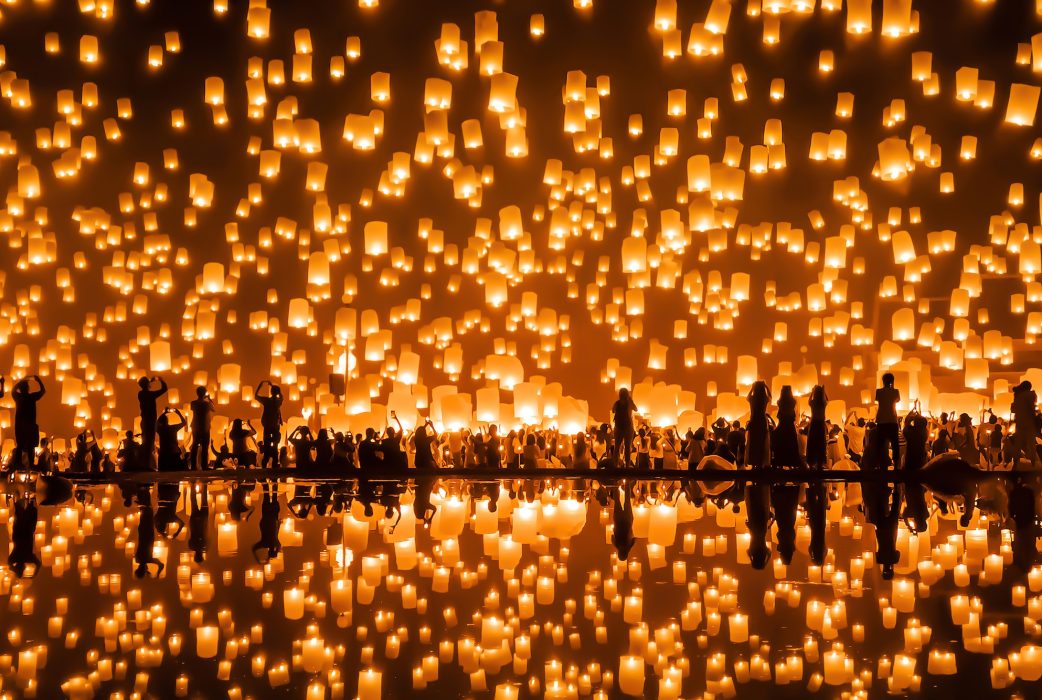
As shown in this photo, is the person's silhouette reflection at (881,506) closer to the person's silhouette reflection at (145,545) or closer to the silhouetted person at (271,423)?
the person's silhouette reflection at (145,545)

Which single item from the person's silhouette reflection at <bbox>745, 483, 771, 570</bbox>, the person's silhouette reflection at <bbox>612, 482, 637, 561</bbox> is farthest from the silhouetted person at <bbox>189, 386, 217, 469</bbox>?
the person's silhouette reflection at <bbox>745, 483, 771, 570</bbox>

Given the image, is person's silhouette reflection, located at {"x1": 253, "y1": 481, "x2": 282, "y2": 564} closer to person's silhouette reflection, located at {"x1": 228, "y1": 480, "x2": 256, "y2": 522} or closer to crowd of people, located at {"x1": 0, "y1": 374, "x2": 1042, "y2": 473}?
person's silhouette reflection, located at {"x1": 228, "y1": 480, "x2": 256, "y2": 522}

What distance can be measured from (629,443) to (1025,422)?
3.97m

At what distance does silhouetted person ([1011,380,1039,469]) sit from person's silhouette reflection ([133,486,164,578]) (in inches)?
303

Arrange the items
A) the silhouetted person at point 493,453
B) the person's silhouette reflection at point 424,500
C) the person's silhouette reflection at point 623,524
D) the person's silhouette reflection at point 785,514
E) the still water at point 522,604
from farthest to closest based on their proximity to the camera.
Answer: the silhouetted person at point 493,453, the person's silhouette reflection at point 424,500, the person's silhouette reflection at point 623,524, the person's silhouette reflection at point 785,514, the still water at point 522,604

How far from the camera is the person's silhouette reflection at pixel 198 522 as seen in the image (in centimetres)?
516

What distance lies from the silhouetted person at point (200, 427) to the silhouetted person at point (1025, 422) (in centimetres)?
791

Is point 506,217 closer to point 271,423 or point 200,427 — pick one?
point 271,423

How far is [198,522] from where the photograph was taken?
21.4ft

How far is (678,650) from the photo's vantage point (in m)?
3.02

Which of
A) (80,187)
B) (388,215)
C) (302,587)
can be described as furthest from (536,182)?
(302,587)

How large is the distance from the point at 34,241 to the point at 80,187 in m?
1.20

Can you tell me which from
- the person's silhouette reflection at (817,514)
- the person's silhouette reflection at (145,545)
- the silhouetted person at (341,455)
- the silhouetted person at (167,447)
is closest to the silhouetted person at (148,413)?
the silhouetted person at (167,447)

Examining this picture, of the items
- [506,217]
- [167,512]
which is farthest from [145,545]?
[506,217]
